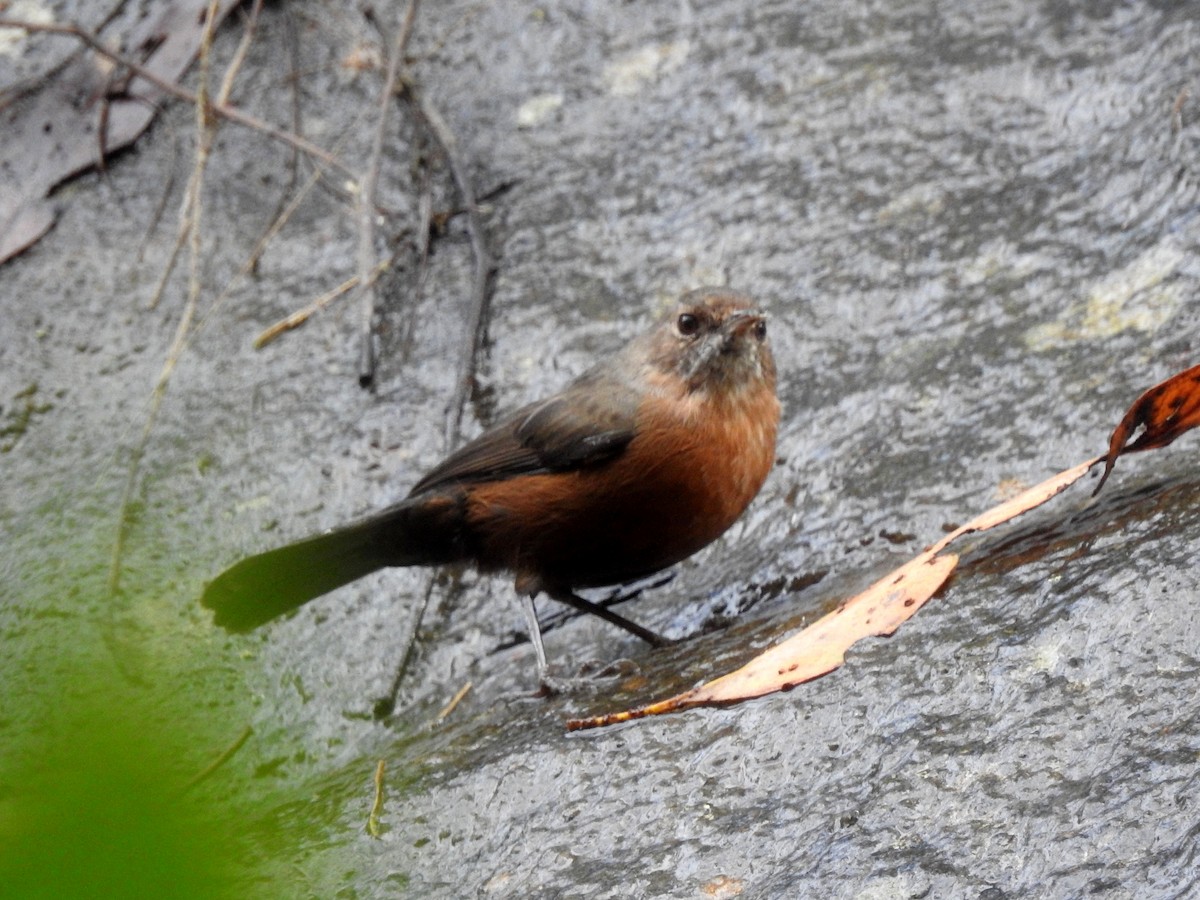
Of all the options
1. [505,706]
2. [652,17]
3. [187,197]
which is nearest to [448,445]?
[505,706]

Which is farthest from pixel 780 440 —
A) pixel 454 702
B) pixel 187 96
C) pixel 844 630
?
pixel 187 96

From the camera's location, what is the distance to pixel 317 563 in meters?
4.24

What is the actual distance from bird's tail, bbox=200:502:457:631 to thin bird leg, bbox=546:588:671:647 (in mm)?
406

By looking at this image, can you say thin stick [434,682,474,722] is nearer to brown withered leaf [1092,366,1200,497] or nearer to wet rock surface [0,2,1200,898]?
wet rock surface [0,2,1200,898]

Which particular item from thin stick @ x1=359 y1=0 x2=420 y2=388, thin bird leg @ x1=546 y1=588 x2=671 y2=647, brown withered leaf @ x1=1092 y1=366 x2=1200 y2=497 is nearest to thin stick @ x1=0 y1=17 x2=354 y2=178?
thin stick @ x1=359 y1=0 x2=420 y2=388

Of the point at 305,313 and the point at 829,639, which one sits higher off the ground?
the point at 305,313

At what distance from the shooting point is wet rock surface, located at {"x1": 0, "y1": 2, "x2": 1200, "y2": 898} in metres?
2.57

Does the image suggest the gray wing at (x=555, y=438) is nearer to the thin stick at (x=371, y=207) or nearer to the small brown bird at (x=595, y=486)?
the small brown bird at (x=595, y=486)

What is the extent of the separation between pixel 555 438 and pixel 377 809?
1.47 m

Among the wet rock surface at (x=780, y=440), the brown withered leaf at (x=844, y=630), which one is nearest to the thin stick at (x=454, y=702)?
the wet rock surface at (x=780, y=440)

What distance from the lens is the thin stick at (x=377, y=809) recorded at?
9.93 feet

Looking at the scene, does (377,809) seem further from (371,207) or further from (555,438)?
(371,207)

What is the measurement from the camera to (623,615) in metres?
4.59

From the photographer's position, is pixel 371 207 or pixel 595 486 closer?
pixel 595 486
